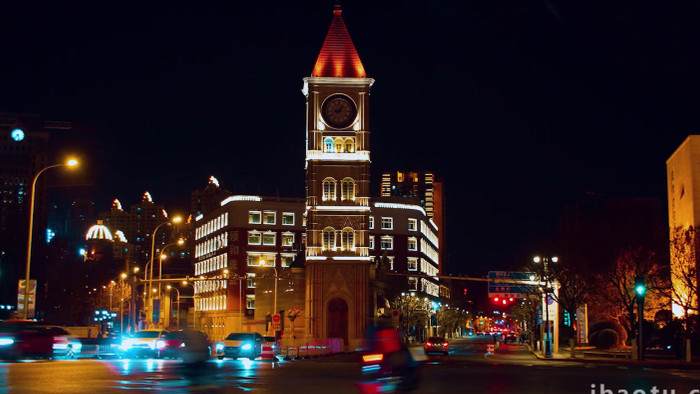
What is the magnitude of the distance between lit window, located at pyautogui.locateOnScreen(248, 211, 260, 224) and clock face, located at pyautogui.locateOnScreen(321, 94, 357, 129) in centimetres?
4197

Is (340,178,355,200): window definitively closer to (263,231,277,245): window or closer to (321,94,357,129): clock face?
(321,94,357,129): clock face

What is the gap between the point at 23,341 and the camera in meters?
39.2

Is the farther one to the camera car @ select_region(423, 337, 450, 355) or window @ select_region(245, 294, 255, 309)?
window @ select_region(245, 294, 255, 309)

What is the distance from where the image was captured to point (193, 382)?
22062 millimetres

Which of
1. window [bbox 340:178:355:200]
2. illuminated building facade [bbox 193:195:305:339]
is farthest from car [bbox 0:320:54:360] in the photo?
illuminated building facade [bbox 193:195:305:339]

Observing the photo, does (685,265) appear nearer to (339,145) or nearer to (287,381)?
(287,381)

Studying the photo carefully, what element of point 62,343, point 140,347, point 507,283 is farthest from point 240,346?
point 507,283

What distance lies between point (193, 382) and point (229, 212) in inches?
4293

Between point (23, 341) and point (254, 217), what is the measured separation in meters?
90.9

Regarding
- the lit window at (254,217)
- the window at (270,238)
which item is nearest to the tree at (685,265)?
the window at (270,238)

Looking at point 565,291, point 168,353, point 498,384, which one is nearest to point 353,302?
point 565,291

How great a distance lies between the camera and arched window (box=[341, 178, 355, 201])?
299 ft

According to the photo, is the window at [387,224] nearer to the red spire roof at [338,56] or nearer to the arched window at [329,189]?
the arched window at [329,189]

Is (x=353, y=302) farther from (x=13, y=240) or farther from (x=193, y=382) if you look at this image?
(x=193, y=382)
